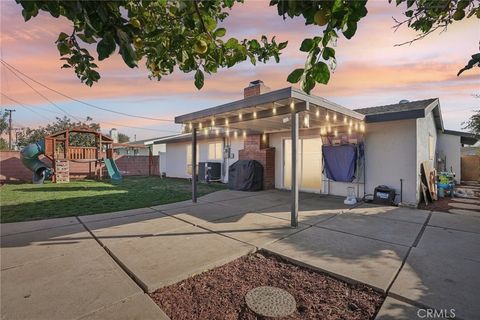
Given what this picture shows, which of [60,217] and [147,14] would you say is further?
[60,217]

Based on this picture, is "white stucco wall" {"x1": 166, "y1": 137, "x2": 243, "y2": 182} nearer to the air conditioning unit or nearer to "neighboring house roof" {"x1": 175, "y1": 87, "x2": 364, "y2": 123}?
the air conditioning unit

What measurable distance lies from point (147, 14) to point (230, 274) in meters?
2.88

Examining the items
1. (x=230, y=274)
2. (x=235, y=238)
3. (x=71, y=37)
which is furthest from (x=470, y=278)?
(x=71, y=37)

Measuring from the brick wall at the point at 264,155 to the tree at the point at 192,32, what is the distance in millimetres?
7710

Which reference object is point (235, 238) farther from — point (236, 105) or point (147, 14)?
point (147, 14)

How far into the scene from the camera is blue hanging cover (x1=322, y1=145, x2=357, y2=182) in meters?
8.00

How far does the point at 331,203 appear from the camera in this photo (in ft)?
23.9

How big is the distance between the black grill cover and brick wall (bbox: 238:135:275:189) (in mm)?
234

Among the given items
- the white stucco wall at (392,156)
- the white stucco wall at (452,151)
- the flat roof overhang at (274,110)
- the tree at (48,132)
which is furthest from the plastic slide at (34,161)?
the white stucco wall at (452,151)

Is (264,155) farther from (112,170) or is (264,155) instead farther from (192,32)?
(112,170)

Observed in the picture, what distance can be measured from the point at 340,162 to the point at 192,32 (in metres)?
7.59

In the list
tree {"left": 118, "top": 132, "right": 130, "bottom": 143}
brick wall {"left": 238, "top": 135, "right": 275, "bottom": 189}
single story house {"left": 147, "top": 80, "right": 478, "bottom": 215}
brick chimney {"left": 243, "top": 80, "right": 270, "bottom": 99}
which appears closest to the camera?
single story house {"left": 147, "top": 80, "right": 478, "bottom": 215}

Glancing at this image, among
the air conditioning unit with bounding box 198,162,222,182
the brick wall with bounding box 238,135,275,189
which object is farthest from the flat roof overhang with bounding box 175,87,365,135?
the air conditioning unit with bounding box 198,162,222,182

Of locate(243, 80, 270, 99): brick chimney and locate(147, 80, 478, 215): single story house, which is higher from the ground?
locate(243, 80, 270, 99): brick chimney
